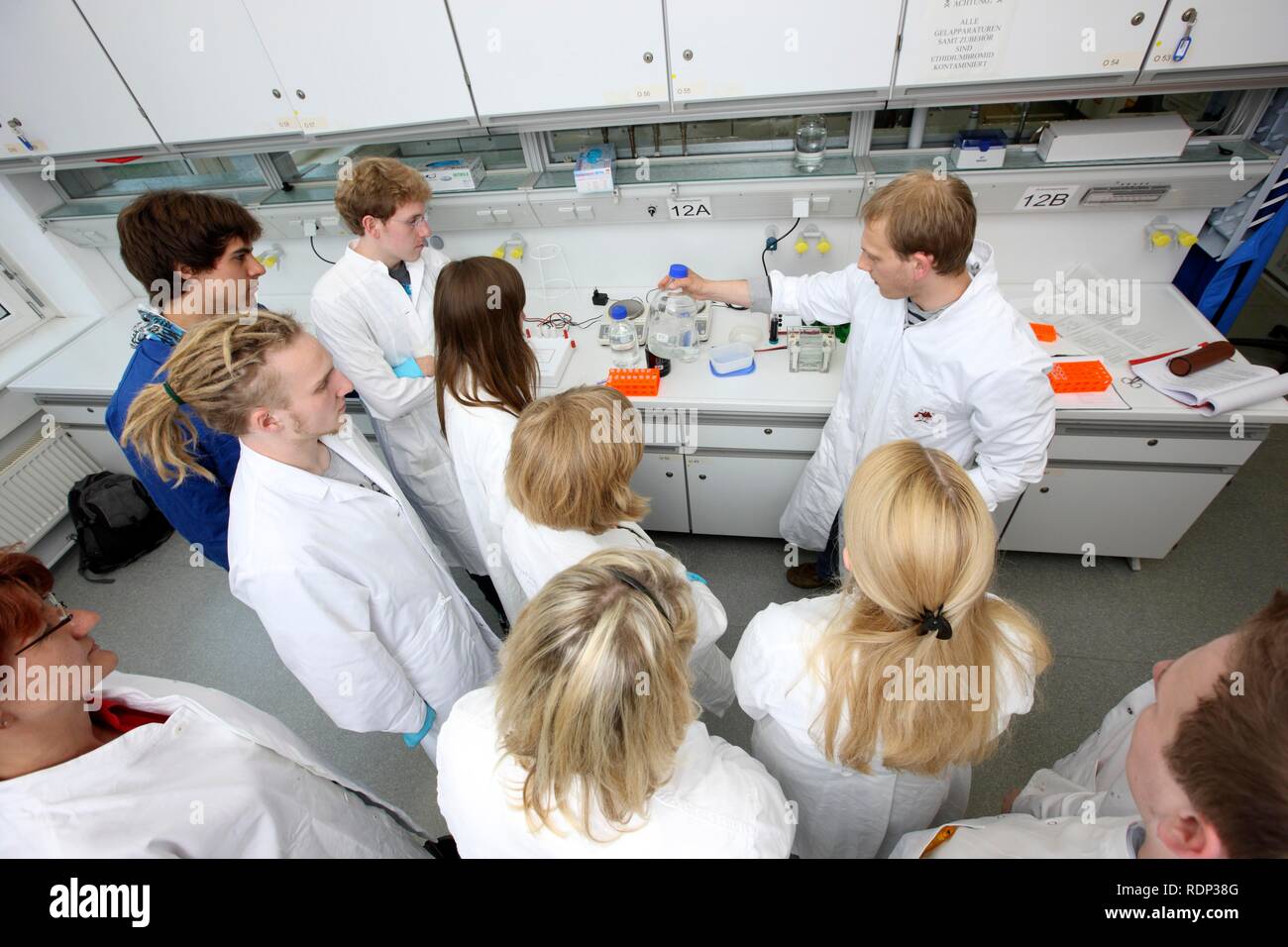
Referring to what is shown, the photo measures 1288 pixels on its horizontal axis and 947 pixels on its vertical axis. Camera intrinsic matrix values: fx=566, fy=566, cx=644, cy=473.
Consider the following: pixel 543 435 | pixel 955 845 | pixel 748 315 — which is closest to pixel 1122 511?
pixel 748 315

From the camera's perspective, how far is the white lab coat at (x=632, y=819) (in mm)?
733

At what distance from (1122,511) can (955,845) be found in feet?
5.57

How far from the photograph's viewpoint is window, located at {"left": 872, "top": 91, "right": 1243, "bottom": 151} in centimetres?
187

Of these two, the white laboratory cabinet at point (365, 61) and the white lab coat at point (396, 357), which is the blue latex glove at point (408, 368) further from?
the white laboratory cabinet at point (365, 61)

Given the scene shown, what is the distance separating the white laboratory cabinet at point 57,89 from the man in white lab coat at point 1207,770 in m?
3.04

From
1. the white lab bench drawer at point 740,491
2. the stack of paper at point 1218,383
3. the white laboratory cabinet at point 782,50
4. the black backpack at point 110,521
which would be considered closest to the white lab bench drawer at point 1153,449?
the stack of paper at point 1218,383

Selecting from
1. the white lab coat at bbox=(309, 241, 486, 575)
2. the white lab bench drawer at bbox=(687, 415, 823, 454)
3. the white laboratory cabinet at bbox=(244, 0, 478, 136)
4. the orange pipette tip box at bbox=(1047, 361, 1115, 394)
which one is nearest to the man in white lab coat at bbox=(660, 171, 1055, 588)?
the white lab bench drawer at bbox=(687, 415, 823, 454)

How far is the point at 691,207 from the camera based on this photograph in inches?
82.7

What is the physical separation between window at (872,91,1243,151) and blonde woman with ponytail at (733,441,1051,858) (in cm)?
163

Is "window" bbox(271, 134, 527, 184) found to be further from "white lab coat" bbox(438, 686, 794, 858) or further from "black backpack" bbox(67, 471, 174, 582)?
"white lab coat" bbox(438, 686, 794, 858)

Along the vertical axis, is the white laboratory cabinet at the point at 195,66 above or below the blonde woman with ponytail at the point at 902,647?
above

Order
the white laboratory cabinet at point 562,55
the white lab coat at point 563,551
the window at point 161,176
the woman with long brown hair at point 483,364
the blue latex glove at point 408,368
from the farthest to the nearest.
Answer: the window at point 161,176, the blue latex glove at point 408,368, the white laboratory cabinet at point 562,55, the woman with long brown hair at point 483,364, the white lab coat at point 563,551

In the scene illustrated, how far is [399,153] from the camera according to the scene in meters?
2.34
